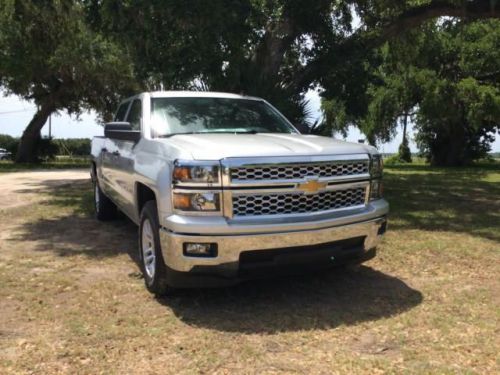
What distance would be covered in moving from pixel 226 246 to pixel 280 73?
30.2 ft

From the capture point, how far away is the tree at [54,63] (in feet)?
39.9

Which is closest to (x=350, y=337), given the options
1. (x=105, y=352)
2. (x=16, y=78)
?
(x=105, y=352)

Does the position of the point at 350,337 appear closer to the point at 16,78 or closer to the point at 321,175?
the point at 321,175

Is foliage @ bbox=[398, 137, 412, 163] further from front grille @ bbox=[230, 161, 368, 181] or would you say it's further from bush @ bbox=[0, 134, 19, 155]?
front grille @ bbox=[230, 161, 368, 181]

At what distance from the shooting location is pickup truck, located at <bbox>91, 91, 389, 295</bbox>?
4188 millimetres

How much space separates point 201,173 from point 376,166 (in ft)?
5.72

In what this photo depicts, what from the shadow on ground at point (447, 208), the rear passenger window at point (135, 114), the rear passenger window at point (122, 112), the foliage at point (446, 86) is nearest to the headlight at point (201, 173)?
the rear passenger window at point (135, 114)

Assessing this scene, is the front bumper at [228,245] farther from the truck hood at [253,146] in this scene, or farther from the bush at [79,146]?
the bush at [79,146]

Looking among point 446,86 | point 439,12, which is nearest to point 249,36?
point 439,12

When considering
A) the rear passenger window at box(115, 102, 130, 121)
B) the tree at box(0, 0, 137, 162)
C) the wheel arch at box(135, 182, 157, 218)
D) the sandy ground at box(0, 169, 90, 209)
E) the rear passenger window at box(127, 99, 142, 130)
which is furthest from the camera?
the tree at box(0, 0, 137, 162)

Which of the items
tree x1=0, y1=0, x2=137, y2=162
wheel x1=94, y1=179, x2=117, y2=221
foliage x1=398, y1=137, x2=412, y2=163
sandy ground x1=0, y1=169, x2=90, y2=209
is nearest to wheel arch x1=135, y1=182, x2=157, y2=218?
wheel x1=94, y1=179, x2=117, y2=221

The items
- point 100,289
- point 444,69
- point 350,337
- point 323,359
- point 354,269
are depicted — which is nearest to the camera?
point 323,359

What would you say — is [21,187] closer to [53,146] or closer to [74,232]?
[74,232]

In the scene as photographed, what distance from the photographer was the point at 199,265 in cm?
424
